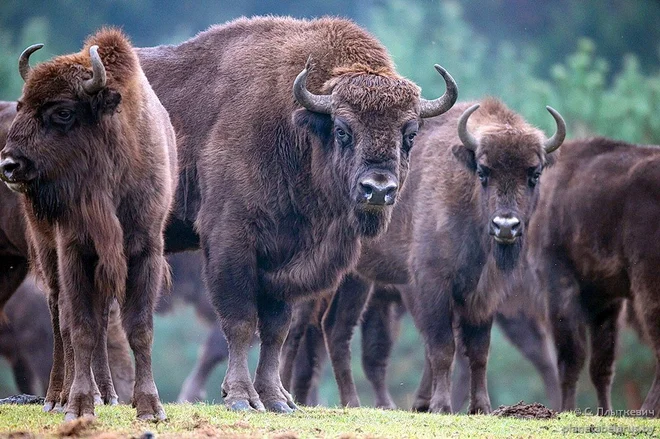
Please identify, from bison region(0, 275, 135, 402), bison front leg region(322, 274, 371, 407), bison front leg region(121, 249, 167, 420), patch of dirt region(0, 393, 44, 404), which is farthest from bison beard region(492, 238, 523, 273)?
bison region(0, 275, 135, 402)

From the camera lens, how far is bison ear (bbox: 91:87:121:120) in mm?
6836

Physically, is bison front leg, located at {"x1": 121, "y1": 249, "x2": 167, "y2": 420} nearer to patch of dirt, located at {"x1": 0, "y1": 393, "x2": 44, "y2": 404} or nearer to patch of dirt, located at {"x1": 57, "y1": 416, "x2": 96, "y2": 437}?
patch of dirt, located at {"x1": 57, "y1": 416, "x2": 96, "y2": 437}

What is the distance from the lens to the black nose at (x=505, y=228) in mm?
9430

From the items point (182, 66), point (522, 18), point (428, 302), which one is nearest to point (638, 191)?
point (428, 302)

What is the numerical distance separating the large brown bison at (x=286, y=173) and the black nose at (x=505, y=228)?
1246 millimetres

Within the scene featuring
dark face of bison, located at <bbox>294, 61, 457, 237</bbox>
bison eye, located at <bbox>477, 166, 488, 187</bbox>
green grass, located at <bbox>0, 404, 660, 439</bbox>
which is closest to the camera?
green grass, located at <bbox>0, 404, 660, 439</bbox>

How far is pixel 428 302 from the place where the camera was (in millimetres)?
9789

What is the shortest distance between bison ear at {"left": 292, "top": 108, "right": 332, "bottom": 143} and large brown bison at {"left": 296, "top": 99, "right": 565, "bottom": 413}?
1.86 meters

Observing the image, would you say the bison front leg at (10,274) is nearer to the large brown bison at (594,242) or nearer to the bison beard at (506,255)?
the bison beard at (506,255)

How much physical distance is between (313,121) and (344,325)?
Answer: 3.40m

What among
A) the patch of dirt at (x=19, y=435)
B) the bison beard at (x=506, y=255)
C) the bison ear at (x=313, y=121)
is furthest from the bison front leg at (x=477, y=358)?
the patch of dirt at (x=19, y=435)

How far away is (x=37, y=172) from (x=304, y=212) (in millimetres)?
2401

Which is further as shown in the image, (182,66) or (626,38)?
(626,38)

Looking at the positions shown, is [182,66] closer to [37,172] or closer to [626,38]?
[37,172]
